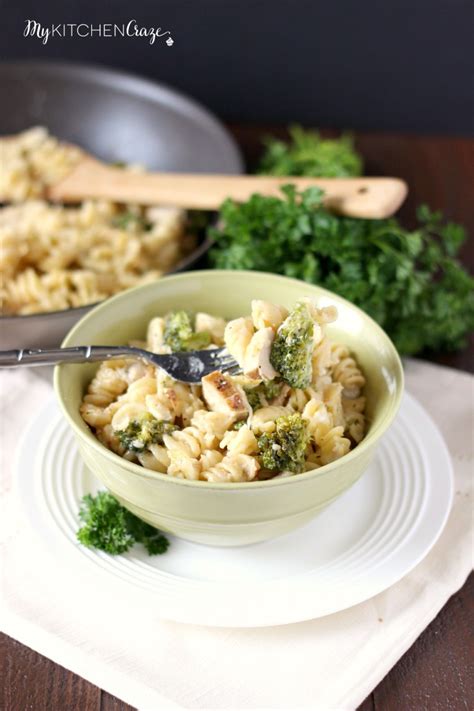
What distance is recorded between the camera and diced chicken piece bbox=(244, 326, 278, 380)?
186cm

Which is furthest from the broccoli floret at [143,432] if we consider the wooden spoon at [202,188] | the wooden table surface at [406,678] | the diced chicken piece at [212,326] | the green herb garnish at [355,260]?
the wooden spoon at [202,188]

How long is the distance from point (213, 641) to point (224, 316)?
35.1 inches

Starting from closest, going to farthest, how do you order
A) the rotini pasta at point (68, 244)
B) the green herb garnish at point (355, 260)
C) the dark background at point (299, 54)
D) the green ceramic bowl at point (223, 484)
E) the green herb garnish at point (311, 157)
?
the green ceramic bowl at point (223, 484) → the green herb garnish at point (355, 260) → the rotini pasta at point (68, 244) → the green herb garnish at point (311, 157) → the dark background at point (299, 54)

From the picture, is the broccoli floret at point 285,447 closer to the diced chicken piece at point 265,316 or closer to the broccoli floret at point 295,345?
the broccoli floret at point 295,345

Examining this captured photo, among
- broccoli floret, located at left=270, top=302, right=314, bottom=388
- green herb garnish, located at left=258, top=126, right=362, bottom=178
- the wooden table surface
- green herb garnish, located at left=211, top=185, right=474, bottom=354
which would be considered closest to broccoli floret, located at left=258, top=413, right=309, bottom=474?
broccoli floret, located at left=270, top=302, right=314, bottom=388

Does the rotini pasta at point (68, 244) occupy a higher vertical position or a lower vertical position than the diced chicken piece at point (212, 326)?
lower

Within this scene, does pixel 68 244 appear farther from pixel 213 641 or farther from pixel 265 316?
pixel 213 641

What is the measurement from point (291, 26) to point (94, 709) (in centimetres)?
382

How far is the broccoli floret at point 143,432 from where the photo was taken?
73.6 inches

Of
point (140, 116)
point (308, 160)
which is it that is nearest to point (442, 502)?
point (308, 160)

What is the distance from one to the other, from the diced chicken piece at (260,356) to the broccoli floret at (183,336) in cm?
26

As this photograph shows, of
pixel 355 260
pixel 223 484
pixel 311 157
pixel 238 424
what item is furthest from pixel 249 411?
pixel 311 157

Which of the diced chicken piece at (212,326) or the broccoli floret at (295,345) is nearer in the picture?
the broccoli floret at (295,345)

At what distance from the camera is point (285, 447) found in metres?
1.80
